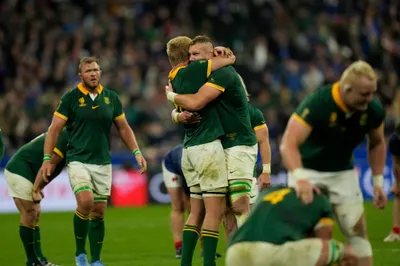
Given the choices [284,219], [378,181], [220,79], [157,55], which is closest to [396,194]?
[220,79]

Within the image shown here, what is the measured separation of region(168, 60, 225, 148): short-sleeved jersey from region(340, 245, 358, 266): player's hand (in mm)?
2307

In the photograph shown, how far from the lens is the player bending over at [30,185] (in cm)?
1190

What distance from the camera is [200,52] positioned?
32.9 ft

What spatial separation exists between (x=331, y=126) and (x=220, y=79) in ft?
6.29

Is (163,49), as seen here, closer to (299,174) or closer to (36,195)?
(36,195)

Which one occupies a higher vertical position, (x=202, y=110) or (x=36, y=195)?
(x=202, y=110)

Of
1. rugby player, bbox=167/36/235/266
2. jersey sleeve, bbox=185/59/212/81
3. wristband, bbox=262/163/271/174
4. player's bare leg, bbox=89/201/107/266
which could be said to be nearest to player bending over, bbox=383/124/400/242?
wristband, bbox=262/163/271/174

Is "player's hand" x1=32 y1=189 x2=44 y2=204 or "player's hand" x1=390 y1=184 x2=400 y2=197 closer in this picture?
"player's hand" x1=32 y1=189 x2=44 y2=204

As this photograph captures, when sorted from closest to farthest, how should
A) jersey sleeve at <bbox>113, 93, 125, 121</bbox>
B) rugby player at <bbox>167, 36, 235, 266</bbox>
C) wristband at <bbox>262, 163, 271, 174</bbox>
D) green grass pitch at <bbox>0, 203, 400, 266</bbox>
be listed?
1. rugby player at <bbox>167, 36, 235, 266</bbox>
2. wristband at <bbox>262, 163, 271, 174</bbox>
3. jersey sleeve at <bbox>113, 93, 125, 121</bbox>
4. green grass pitch at <bbox>0, 203, 400, 266</bbox>

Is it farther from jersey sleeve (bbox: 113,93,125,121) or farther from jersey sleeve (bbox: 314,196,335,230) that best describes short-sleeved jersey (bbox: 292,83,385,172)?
jersey sleeve (bbox: 113,93,125,121)

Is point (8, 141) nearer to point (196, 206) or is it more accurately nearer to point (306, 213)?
point (196, 206)

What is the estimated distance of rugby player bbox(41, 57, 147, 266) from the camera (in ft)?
37.3

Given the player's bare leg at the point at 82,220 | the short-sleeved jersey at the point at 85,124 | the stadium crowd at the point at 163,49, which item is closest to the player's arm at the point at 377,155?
the player's bare leg at the point at 82,220

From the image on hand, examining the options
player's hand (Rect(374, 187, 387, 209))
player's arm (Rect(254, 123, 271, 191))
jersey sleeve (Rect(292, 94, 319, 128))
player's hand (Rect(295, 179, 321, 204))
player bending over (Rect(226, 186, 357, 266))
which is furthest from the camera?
player's arm (Rect(254, 123, 271, 191))
